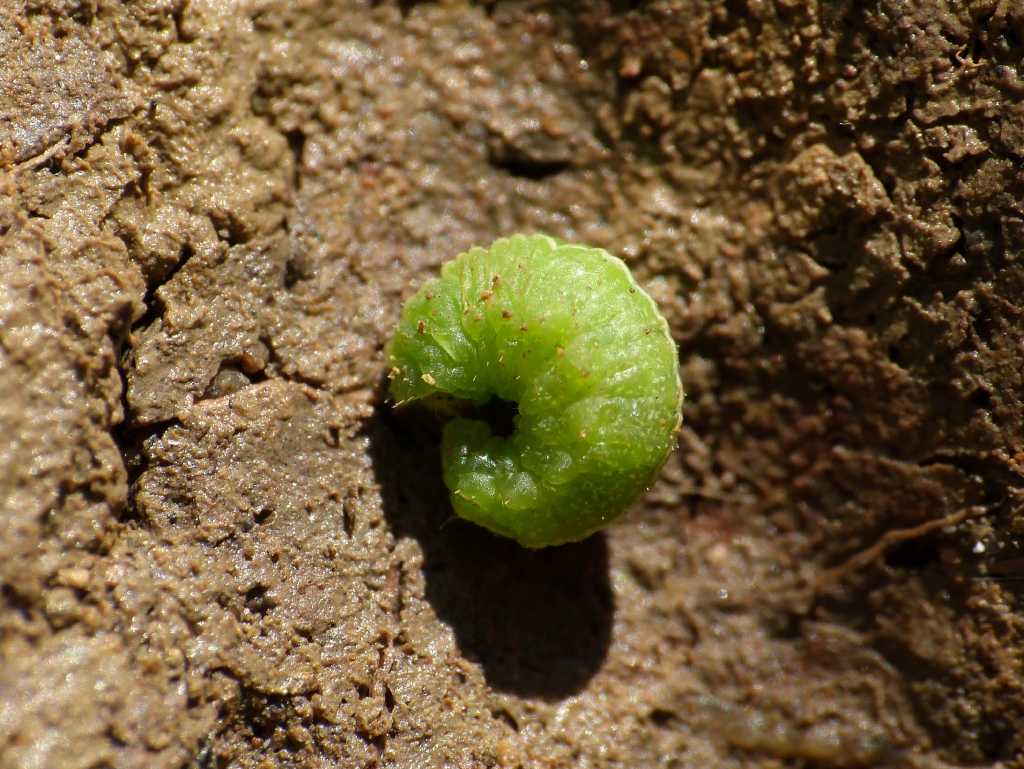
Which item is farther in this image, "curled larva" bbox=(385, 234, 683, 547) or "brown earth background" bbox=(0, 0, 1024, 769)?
"curled larva" bbox=(385, 234, 683, 547)

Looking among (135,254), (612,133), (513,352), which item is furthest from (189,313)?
(612,133)

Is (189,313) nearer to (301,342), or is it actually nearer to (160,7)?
(301,342)

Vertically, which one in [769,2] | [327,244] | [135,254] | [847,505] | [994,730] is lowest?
[994,730]

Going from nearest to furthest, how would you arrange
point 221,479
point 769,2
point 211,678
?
point 211,678, point 221,479, point 769,2

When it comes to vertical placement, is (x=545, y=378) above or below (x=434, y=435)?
above
